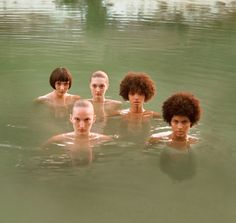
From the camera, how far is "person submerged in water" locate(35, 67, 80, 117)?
7531mm

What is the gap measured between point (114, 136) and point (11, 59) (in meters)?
5.26

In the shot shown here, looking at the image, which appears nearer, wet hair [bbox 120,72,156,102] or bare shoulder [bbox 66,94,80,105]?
wet hair [bbox 120,72,156,102]

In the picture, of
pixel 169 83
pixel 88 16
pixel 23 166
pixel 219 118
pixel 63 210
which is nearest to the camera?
pixel 63 210

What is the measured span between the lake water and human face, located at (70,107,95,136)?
1.07 ft

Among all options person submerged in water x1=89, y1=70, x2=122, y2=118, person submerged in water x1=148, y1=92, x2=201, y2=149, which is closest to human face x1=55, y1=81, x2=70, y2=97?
person submerged in water x1=89, y1=70, x2=122, y2=118

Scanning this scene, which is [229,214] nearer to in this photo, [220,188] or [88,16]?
[220,188]

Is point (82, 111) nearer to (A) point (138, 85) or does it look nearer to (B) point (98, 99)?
(A) point (138, 85)

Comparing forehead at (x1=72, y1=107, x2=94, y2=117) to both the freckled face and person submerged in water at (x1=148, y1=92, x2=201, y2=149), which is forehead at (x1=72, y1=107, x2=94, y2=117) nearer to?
person submerged in water at (x1=148, y1=92, x2=201, y2=149)

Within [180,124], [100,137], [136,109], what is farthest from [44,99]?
[180,124]

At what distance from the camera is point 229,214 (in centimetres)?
471

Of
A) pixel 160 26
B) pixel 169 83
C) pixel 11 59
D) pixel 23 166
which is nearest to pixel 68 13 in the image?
pixel 160 26

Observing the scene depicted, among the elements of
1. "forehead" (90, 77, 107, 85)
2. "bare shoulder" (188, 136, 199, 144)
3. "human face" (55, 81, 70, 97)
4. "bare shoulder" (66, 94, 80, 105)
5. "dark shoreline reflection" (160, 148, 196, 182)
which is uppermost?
"forehead" (90, 77, 107, 85)

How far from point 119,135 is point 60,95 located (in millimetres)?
1555

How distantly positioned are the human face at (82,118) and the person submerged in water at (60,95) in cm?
155
